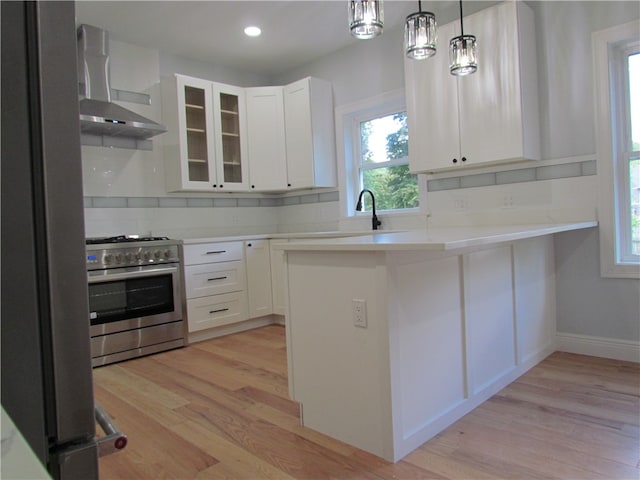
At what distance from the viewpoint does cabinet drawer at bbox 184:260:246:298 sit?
3.94 m

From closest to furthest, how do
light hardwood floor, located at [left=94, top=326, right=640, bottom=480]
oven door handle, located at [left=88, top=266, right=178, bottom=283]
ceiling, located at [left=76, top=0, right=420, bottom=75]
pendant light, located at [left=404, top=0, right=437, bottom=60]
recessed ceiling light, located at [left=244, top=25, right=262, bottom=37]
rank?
light hardwood floor, located at [left=94, top=326, right=640, bottom=480] < pendant light, located at [left=404, top=0, right=437, bottom=60] < oven door handle, located at [left=88, top=266, right=178, bottom=283] < ceiling, located at [left=76, top=0, right=420, bottom=75] < recessed ceiling light, located at [left=244, top=25, right=262, bottom=37]

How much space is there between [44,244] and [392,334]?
1428 mm

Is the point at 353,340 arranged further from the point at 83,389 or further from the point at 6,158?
the point at 6,158

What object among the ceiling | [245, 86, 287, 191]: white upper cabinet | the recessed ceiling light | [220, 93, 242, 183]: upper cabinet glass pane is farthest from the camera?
[245, 86, 287, 191]: white upper cabinet

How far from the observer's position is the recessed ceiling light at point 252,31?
402 cm

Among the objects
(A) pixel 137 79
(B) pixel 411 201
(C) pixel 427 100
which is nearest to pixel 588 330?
(B) pixel 411 201

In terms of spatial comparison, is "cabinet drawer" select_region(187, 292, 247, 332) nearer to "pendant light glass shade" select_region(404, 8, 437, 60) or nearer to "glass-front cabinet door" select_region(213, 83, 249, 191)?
"glass-front cabinet door" select_region(213, 83, 249, 191)

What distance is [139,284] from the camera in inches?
143

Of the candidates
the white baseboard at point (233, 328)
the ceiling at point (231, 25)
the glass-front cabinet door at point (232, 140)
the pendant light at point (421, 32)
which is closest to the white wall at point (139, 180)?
the ceiling at point (231, 25)

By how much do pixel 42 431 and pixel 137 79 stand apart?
4.22 m

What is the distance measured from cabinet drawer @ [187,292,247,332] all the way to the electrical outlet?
2348 millimetres

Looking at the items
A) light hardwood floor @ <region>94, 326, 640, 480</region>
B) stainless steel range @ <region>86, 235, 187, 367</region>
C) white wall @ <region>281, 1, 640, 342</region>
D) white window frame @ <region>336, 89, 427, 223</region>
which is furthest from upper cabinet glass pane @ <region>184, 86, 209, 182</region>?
white wall @ <region>281, 1, 640, 342</region>

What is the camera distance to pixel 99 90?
3.84 m

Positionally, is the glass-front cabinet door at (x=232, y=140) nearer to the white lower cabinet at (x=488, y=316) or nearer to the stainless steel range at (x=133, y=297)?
the stainless steel range at (x=133, y=297)
